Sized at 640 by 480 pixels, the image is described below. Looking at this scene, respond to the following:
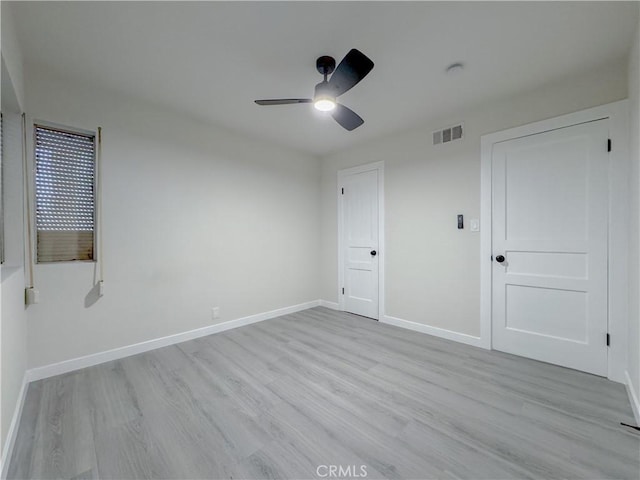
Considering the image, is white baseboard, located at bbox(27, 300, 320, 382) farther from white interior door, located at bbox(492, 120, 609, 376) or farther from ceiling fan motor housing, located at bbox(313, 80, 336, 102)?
white interior door, located at bbox(492, 120, 609, 376)

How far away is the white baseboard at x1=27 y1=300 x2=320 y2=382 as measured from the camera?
2.29 meters

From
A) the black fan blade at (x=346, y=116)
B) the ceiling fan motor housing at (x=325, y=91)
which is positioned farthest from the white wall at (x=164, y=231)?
the ceiling fan motor housing at (x=325, y=91)

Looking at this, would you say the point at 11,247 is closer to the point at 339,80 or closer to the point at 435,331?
the point at 339,80

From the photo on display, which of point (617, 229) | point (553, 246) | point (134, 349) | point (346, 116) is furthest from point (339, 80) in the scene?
point (134, 349)

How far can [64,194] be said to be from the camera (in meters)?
2.39

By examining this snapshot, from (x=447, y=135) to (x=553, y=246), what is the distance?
1.57 m

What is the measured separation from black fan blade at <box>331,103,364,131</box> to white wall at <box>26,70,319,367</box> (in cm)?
175

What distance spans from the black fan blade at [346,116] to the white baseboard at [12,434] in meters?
2.92

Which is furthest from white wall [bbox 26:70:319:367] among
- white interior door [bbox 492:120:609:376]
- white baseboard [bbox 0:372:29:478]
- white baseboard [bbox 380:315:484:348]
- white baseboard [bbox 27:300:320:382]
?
white interior door [bbox 492:120:609:376]

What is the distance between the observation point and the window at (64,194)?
229 cm

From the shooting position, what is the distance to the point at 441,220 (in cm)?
320

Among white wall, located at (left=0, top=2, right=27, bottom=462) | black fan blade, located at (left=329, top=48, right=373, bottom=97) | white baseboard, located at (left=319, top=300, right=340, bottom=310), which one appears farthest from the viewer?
white baseboard, located at (left=319, top=300, right=340, bottom=310)

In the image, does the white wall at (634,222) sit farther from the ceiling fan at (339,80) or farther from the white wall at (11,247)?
the white wall at (11,247)

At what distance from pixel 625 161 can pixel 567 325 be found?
1.44 meters
